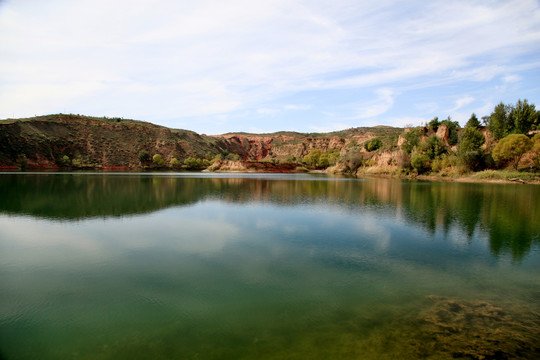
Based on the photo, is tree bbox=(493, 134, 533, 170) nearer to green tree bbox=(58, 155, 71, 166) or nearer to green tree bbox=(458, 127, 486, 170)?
green tree bbox=(458, 127, 486, 170)

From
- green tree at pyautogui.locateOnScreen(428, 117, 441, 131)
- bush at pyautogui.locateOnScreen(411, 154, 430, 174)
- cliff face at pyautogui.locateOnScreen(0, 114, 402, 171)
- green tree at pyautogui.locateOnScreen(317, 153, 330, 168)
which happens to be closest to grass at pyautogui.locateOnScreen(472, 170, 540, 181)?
bush at pyautogui.locateOnScreen(411, 154, 430, 174)

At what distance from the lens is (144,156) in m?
96.8

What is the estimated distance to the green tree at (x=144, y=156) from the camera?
96500 millimetres

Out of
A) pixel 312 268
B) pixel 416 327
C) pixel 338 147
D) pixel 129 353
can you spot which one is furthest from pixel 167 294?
pixel 338 147

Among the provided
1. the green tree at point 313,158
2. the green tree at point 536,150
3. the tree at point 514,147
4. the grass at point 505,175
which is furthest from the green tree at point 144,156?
the green tree at point 536,150

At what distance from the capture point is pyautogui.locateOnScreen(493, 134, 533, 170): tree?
50.5 meters

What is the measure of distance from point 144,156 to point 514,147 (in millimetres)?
92004

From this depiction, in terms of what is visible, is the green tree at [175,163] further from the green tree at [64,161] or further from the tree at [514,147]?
Result: the tree at [514,147]

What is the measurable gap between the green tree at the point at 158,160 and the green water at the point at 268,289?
3307 inches

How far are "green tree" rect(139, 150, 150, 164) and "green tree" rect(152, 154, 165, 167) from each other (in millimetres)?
1951

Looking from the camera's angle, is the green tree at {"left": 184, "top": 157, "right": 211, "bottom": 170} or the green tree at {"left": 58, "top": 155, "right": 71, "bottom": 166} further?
the green tree at {"left": 184, "top": 157, "right": 211, "bottom": 170}

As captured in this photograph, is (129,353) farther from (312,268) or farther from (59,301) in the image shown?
(312,268)

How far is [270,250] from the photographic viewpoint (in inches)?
467

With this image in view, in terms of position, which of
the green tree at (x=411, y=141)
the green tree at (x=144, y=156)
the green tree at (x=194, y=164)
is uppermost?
the green tree at (x=411, y=141)
